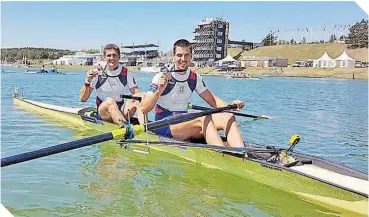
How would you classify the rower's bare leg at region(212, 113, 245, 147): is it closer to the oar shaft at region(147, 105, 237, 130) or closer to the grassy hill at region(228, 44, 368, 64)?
the oar shaft at region(147, 105, 237, 130)

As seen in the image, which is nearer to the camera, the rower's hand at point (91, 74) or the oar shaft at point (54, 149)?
the oar shaft at point (54, 149)

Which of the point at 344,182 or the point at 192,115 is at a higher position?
the point at 192,115

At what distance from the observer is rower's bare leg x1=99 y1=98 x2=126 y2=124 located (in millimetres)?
7363

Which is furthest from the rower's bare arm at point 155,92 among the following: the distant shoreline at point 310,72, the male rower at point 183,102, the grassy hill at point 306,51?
the grassy hill at point 306,51

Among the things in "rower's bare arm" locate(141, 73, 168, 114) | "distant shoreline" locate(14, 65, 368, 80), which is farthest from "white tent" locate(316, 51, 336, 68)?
"rower's bare arm" locate(141, 73, 168, 114)

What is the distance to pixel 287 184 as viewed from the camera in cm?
474

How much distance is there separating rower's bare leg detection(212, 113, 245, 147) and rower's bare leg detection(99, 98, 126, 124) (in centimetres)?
219

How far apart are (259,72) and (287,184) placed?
7498 cm

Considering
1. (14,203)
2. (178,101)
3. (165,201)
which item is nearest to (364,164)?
(178,101)

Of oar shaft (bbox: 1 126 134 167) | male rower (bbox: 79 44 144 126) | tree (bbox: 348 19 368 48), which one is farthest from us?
tree (bbox: 348 19 368 48)

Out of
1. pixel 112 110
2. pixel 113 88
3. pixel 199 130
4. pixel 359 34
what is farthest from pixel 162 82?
pixel 359 34

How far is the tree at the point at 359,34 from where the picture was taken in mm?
94300

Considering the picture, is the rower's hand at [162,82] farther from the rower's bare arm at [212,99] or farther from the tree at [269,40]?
the tree at [269,40]

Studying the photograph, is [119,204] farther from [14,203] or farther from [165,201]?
[14,203]
